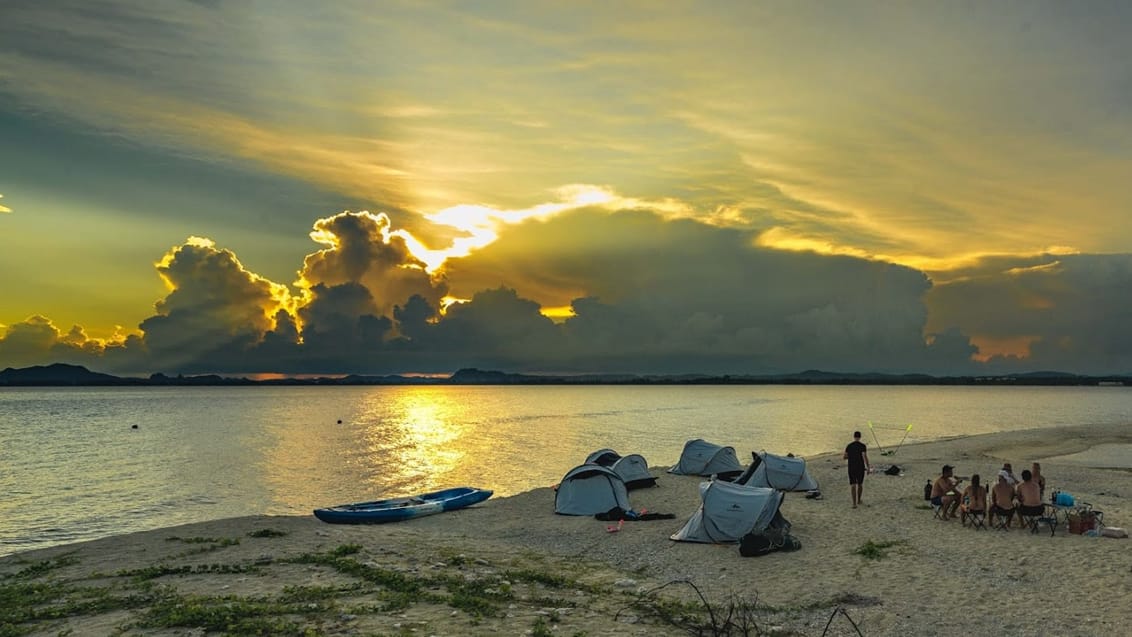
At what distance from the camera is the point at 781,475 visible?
115 ft

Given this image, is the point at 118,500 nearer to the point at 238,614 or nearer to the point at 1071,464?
the point at 238,614

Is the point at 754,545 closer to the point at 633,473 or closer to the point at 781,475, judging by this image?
the point at 781,475

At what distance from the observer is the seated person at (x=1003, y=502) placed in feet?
78.1

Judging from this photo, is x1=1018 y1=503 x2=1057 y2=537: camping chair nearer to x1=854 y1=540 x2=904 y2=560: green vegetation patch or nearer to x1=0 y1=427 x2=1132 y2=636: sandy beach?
x1=0 y1=427 x2=1132 y2=636: sandy beach

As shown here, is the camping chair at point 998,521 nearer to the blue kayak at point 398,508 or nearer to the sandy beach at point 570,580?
the sandy beach at point 570,580

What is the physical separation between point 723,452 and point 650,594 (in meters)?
27.7

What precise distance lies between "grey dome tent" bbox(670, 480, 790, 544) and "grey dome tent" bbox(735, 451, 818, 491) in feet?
38.3

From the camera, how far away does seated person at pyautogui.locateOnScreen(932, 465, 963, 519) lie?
2609 cm

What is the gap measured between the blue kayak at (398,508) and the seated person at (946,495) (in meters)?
21.7

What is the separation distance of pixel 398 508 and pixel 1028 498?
983 inches

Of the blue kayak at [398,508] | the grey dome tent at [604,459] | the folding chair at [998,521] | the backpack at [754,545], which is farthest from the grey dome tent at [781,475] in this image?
the blue kayak at [398,508]

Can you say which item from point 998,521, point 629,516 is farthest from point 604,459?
point 998,521

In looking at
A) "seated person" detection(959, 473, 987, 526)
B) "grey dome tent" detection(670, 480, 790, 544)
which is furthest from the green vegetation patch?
"seated person" detection(959, 473, 987, 526)

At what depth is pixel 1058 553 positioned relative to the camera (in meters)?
20.8
